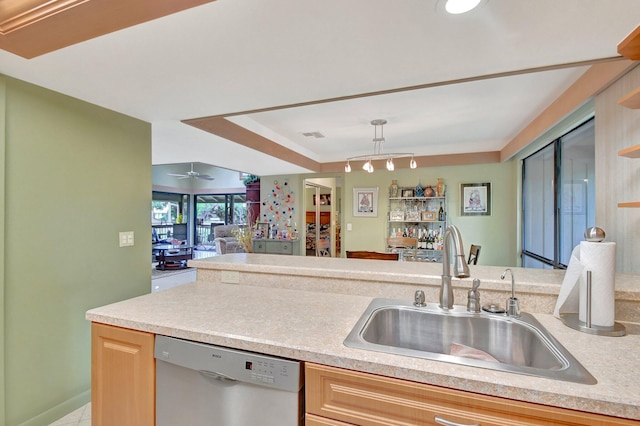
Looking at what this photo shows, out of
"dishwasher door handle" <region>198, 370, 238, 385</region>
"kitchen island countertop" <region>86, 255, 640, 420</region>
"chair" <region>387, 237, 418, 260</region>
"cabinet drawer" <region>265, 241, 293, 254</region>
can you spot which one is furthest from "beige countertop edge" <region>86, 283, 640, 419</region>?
"cabinet drawer" <region>265, 241, 293, 254</region>

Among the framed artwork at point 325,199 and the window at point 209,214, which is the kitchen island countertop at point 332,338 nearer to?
the framed artwork at point 325,199

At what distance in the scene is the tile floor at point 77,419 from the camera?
1973 millimetres

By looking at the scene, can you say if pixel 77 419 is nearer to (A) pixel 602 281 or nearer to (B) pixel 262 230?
(A) pixel 602 281

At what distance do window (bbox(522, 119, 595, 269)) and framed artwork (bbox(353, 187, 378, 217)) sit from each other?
7.46 feet

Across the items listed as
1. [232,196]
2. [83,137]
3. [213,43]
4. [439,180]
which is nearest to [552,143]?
[439,180]

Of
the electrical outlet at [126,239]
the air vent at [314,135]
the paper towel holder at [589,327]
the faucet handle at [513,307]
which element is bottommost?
the paper towel holder at [589,327]

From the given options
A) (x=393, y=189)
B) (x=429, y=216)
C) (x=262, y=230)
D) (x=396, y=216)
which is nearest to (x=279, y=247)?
(x=262, y=230)

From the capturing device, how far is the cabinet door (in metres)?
1.23

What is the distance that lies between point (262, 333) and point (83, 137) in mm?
2218

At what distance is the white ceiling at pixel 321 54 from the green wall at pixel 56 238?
0.23 metres

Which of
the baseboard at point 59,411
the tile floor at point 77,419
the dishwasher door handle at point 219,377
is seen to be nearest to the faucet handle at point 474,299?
the dishwasher door handle at point 219,377

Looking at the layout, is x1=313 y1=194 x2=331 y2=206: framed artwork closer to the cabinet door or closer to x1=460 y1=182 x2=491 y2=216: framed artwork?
x1=460 y1=182 x2=491 y2=216: framed artwork

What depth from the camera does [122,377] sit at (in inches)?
50.2

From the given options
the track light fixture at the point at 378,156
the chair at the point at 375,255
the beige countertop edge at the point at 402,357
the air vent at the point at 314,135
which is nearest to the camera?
the beige countertop edge at the point at 402,357
